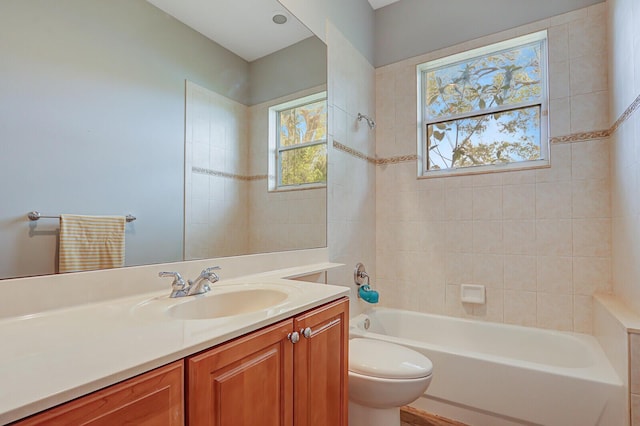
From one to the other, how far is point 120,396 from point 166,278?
69 centimetres

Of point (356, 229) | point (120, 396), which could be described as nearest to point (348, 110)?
point (356, 229)

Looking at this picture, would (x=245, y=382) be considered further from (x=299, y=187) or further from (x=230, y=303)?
(x=299, y=187)

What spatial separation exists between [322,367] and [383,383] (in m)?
0.48

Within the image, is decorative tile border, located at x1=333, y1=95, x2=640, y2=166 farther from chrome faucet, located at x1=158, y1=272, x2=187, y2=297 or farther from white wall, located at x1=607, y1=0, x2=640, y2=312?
chrome faucet, located at x1=158, y1=272, x2=187, y2=297

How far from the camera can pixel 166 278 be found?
1212 mm

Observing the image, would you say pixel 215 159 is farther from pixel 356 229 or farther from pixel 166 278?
pixel 356 229

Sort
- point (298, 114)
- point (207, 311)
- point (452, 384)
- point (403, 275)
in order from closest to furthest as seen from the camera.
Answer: point (207, 311), point (452, 384), point (298, 114), point (403, 275)

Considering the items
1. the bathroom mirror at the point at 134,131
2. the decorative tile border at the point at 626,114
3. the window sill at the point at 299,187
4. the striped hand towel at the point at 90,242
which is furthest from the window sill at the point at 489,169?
the striped hand towel at the point at 90,242

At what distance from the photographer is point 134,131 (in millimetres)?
1149

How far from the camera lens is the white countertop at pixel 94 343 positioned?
0.49 m

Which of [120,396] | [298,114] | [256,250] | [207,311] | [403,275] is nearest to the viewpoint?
[120,396]

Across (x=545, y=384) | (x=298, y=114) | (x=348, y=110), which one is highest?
(x=348, y=110)

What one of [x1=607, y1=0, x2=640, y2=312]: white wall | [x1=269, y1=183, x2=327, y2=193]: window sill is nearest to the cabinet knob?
[x1=269, y1=183, x2=327, y2=193]: window sill

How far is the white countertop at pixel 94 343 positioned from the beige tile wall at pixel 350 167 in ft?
3.86
